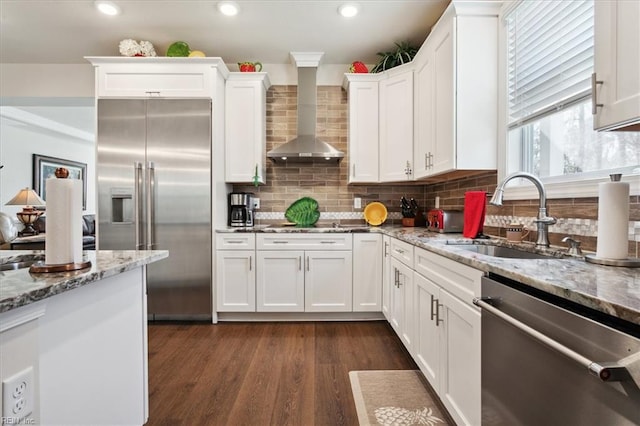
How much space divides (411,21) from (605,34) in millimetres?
2054

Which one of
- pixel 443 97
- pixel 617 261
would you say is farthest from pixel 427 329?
pixel 443 97

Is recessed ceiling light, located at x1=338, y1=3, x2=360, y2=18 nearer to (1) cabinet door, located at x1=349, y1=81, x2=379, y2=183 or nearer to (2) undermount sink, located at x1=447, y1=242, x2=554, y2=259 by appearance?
(1) cabinet door, located at x1=349, y1=81, x2=379, y2=183

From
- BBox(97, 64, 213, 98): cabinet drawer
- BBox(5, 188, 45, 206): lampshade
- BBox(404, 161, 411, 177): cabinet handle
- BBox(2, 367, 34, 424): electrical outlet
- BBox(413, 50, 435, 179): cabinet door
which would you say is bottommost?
BBox(2, 367, 34, 424): electrical outlet

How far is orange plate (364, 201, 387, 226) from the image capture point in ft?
11.3

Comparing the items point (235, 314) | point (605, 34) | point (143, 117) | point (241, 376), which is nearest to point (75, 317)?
point (241, 376)

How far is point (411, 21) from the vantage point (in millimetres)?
2740

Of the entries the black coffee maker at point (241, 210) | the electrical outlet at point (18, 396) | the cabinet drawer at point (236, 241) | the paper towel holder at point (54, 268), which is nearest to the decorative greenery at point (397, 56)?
the black coffee maker at point (241, 210)

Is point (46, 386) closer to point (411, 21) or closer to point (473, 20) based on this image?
point (473, 20)

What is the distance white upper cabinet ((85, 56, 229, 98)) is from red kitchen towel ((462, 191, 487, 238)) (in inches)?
98.0

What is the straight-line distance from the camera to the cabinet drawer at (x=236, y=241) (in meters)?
2.95

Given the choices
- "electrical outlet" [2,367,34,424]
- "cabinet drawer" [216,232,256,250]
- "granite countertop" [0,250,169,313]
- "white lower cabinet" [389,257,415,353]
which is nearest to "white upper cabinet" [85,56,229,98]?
"cabinet drawer" [216,232,256,250]

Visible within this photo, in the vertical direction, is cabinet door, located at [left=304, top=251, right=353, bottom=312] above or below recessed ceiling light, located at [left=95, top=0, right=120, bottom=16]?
below

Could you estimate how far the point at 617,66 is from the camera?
979 millimetres

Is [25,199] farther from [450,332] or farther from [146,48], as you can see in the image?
[450,332]
